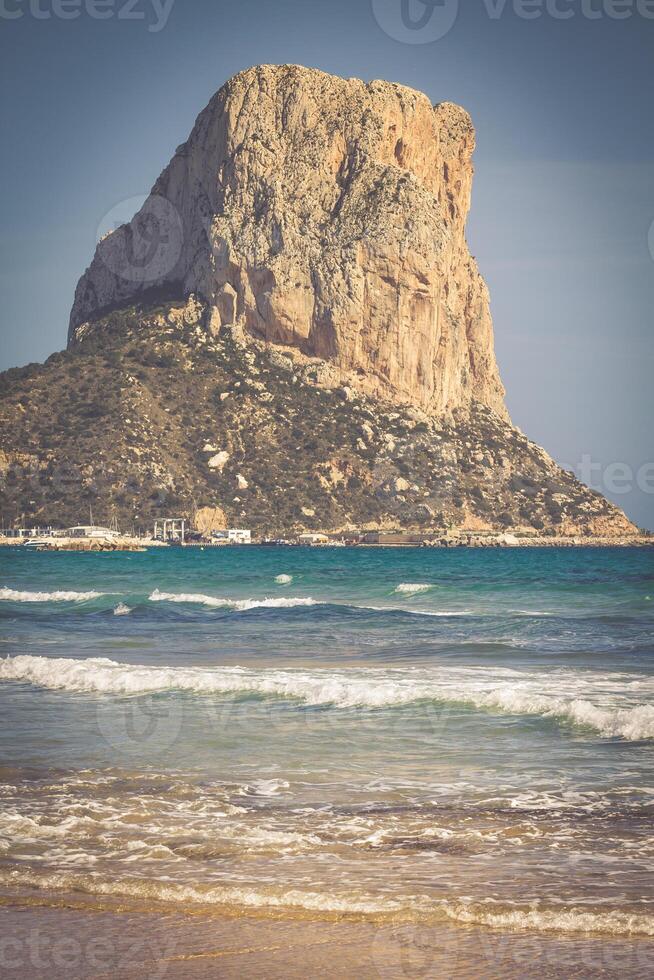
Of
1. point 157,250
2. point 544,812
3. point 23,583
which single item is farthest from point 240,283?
point 544,812

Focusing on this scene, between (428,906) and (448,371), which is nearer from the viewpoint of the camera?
(428,906)

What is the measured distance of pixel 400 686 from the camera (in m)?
14.9

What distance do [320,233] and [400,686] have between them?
→ 11083cm

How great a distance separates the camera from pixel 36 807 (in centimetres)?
864

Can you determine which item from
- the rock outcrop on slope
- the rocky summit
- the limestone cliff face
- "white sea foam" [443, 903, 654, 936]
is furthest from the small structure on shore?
"white sea foam" [443, 903, 654, 936]

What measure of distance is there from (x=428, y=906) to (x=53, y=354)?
121343 mm

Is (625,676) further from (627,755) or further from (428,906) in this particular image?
(428,906)

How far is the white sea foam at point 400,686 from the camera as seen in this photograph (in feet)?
42.3

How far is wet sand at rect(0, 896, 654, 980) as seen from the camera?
5547 mm

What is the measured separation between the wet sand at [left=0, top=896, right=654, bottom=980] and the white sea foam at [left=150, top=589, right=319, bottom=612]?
83.7 feet

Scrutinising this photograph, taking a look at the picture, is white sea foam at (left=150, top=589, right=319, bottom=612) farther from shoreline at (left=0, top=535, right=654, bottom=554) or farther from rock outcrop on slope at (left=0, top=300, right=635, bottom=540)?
rock outcrop on slope at (left=0, top=300, right=635, bottom=540)

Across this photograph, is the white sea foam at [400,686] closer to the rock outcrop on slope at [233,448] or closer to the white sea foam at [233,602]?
the white sea foam at [233,602]

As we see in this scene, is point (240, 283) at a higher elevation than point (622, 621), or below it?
higher

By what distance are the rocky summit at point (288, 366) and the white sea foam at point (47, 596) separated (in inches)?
2660
